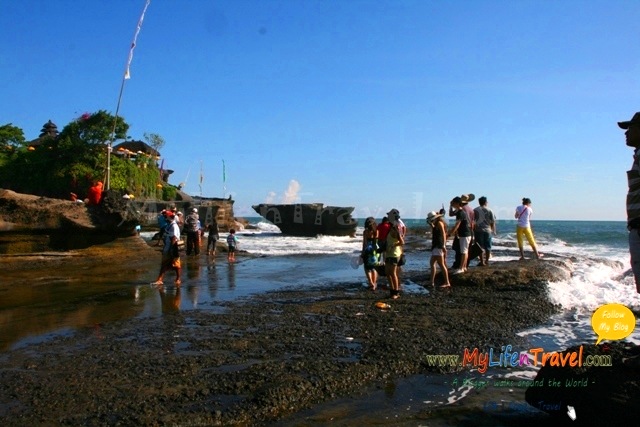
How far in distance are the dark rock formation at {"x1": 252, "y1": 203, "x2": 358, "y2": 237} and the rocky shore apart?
3391 cm

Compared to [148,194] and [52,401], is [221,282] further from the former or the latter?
[148,194]

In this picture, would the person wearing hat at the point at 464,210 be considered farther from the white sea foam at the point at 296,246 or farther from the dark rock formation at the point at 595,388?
the white sea foam at the point at 296,246

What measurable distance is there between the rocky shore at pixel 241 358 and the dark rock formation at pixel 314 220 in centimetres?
3391

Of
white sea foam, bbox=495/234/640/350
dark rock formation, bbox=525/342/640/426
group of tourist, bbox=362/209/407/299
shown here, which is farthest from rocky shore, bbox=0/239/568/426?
dark rock formation, bbox=525/342/640/426

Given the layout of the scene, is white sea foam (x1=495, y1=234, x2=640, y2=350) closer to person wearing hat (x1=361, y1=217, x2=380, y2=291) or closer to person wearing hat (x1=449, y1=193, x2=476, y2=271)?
person wearing hat (x1=449, y1=193, x2=476, y2=271)

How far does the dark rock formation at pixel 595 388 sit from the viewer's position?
330cm

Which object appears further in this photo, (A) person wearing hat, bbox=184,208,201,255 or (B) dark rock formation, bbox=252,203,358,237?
(B) dark rock formation, bbox=252,203,358,237

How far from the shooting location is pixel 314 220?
142 ft

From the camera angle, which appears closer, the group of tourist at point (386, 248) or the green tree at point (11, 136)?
the group of tourist at point (386, 248)

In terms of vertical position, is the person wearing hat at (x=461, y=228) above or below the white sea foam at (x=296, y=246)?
above

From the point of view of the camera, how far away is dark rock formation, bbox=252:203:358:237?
42.6 m

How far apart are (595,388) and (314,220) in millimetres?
39934

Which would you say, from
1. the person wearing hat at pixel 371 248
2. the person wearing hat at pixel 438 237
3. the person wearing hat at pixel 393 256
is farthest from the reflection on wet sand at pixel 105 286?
the person wearing hat at pixel 438 237

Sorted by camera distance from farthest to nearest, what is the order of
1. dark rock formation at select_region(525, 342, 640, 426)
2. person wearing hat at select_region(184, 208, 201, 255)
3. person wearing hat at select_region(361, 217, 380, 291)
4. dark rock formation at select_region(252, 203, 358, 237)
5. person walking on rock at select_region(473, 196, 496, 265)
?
dark rock formation at select_region(252, 203, 358, 237) → person wearing hat at select_region(184, 208, 201, 255) → person walking on rock at select_region(473, 196, 496, 265) → person wearing hat at select_region(361, 217, 380, 291) → dark rock formation at select_region(525, 342, 640, 426)
